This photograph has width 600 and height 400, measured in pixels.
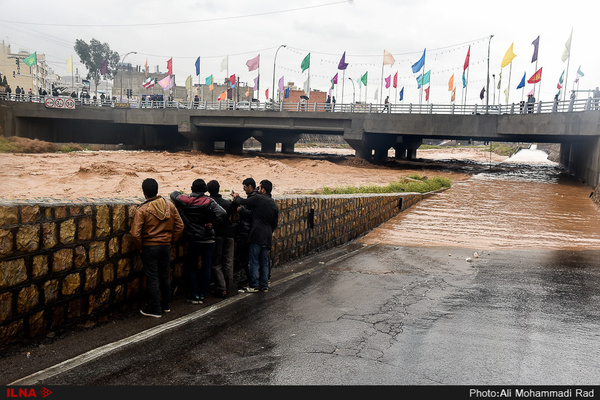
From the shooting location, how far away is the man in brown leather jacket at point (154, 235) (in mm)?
6852

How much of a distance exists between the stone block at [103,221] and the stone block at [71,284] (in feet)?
1.97

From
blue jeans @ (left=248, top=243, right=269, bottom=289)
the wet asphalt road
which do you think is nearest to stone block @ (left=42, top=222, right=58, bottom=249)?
the wet asphalt road

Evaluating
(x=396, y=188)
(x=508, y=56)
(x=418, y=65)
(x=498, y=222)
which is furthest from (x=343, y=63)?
(x=498, y=222)

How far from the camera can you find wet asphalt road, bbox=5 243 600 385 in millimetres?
5269

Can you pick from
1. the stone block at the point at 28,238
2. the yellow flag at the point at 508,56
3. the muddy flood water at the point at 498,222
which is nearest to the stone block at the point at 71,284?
the stone block at the point at 28,238

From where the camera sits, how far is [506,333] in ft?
22.1

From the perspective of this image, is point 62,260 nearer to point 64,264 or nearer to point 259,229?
point 64,264

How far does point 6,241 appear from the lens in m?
5.43

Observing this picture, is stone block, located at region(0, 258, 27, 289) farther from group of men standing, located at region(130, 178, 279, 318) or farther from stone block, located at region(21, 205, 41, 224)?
group of men standing, located at region(130, 178, 279, 318)

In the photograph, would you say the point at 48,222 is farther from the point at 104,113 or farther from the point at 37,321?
the point at 104,113

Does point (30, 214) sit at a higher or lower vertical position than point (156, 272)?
higher

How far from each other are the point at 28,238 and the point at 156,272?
71.2 inches

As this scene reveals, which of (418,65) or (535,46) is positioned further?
(418,65)

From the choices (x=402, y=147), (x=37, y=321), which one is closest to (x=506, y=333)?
(x=37, y=321)
